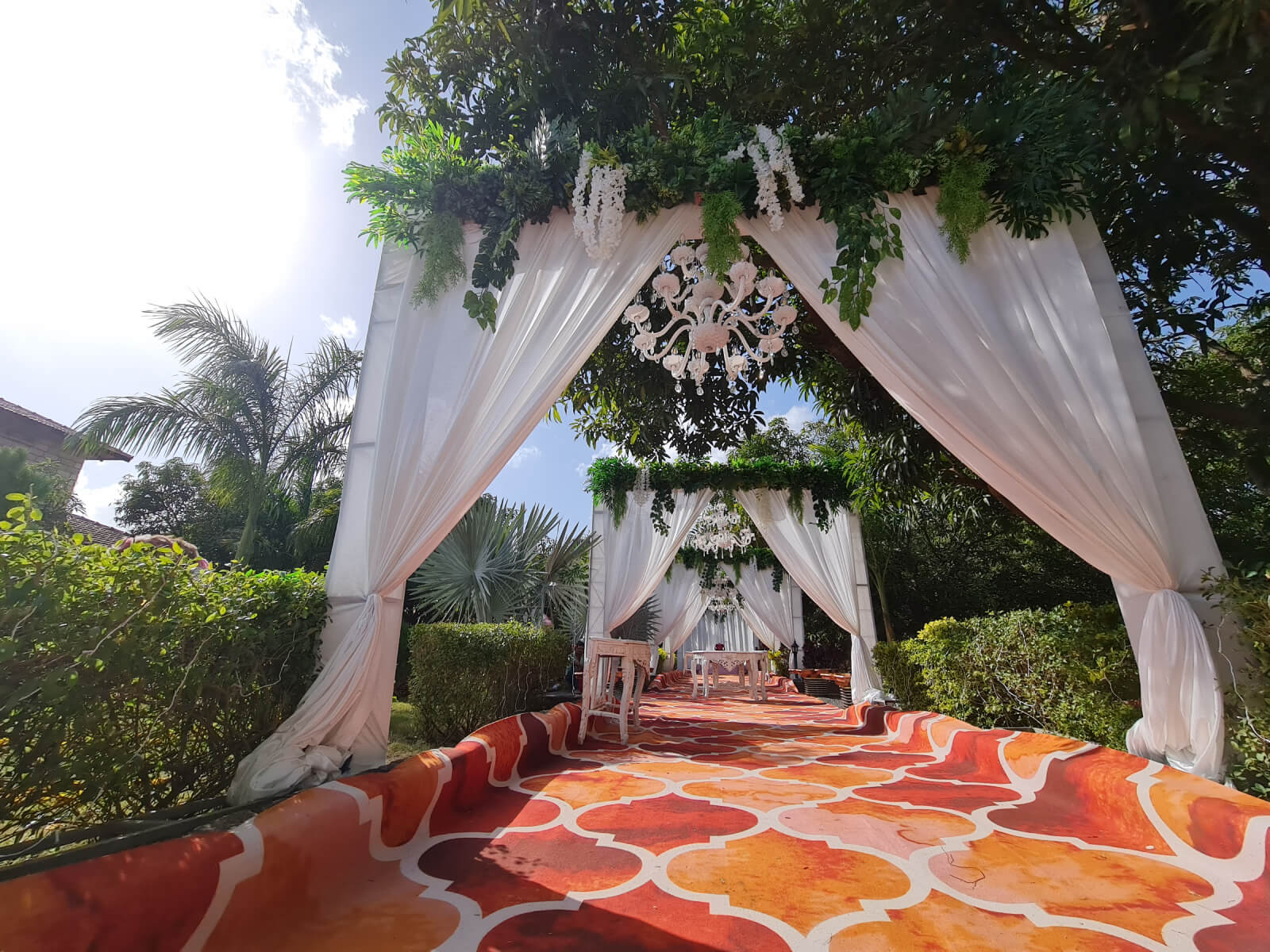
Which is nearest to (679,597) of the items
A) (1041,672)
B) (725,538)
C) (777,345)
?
(725,538)

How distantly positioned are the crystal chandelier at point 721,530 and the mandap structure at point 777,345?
5655 millimetres

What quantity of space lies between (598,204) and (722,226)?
621mm

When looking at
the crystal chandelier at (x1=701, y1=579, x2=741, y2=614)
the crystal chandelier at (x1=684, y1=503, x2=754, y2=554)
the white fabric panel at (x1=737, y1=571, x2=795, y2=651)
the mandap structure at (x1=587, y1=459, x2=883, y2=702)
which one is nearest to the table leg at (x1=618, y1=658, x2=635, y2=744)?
the mandap structure at (x1=587, y1=459, x2=883, y2=702)

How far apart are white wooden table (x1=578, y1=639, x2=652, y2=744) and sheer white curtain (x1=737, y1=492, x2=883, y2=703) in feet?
9.00

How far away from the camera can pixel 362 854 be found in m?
1.52

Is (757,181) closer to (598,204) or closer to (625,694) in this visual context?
(598,204)

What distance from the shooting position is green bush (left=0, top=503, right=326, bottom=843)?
125 centimetres

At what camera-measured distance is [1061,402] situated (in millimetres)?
2379

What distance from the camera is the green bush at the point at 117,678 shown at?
125 cm

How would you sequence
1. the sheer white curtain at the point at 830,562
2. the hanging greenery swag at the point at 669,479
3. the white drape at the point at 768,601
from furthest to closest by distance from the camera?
1. the white drape at the point at 768,601
2. the hanging greenery swag at the point at 669,479
3. the sheer white curtain at the point at 830,562

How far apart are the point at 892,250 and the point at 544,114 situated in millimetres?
1971

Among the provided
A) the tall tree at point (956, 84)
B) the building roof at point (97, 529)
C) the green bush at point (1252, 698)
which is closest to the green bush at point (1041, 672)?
the green bush at point (1252, 698)

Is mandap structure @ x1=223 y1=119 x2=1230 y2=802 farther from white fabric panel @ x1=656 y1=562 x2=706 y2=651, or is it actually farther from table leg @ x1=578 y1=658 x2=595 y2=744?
white fabric panel @ x1=656 y1=562 x2=706 y2=651

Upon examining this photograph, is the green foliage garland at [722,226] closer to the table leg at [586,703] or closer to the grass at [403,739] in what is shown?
the table leg at [586,703]
